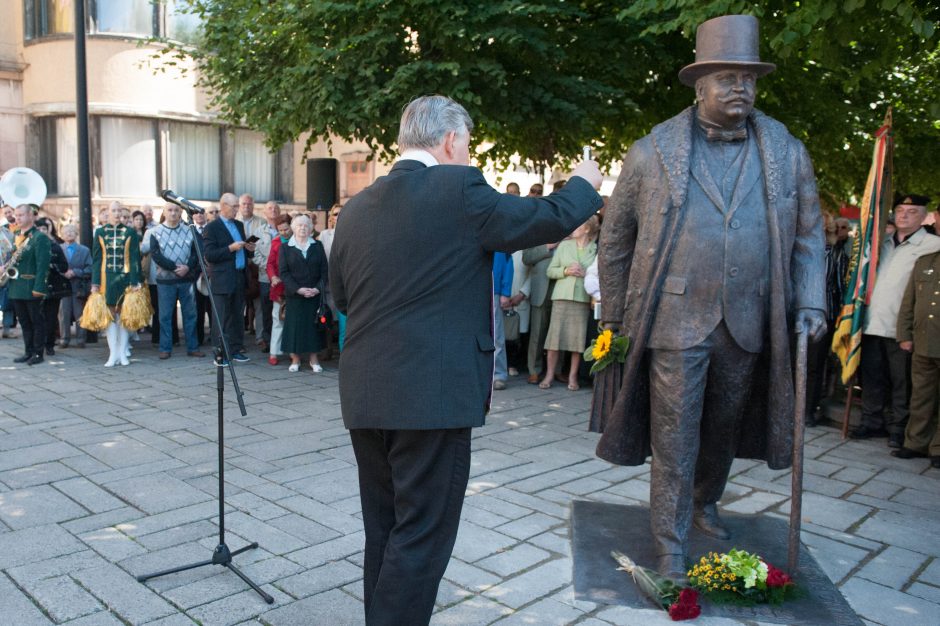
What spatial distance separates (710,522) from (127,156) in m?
17.3

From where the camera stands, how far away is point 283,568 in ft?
13.3

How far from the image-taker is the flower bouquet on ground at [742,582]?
12.2ft

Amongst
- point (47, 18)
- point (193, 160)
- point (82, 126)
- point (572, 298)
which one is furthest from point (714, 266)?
point (47, 18)

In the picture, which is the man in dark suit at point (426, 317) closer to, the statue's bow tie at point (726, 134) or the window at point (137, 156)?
the statue's bow tie at point (726, 134)

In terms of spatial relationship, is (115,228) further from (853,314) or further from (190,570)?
(853,314)

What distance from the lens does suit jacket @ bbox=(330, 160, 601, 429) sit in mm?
2758

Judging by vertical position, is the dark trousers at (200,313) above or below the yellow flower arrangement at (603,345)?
below

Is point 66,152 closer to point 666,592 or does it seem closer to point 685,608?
point 666,592

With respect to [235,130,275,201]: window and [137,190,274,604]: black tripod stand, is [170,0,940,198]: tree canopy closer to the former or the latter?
[137,190,274,604]: black tripod stand

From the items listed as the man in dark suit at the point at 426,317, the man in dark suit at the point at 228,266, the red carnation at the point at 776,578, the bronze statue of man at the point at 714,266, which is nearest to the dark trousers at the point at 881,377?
the bronze statue of man at the point at 714,266

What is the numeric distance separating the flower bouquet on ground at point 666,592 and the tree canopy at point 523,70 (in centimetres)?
485

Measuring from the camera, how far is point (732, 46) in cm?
371

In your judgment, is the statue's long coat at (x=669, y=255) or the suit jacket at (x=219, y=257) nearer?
the statue's long coat at (x=669, y=255)

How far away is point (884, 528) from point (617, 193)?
8.66 feet
